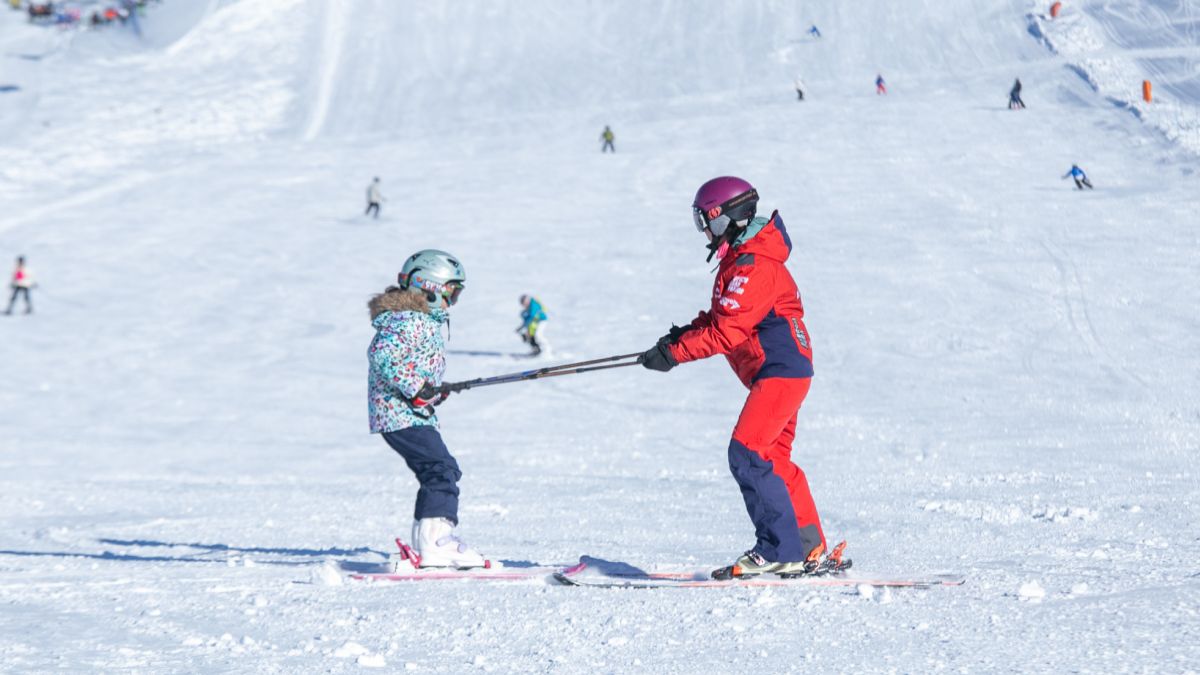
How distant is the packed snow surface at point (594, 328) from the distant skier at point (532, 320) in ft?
Result: 1.68

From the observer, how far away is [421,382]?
234 inches

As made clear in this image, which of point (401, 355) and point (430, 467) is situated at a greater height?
point (401, 355)

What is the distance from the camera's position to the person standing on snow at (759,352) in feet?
17.4

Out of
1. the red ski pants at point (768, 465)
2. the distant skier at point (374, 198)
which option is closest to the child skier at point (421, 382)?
the red ski pants at point (768, 465)

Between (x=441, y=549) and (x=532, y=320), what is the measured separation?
12.5 meters

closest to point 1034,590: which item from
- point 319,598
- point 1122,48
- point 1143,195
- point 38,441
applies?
point 319,598

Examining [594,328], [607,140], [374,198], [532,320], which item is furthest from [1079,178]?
[374,198]

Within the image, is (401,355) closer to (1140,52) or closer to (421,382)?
(421,382)

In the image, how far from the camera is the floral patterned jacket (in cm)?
593

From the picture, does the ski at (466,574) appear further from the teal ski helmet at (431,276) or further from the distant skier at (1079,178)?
the distant skier at (1079,178)

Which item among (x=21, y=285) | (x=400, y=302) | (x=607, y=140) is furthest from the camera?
(x=607, y=140)

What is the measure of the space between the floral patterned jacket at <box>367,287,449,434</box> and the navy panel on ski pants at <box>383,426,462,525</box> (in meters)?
0.06

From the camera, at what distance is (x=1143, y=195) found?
24.9 m

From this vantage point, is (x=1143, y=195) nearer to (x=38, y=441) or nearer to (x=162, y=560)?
(x=38, y=441)
